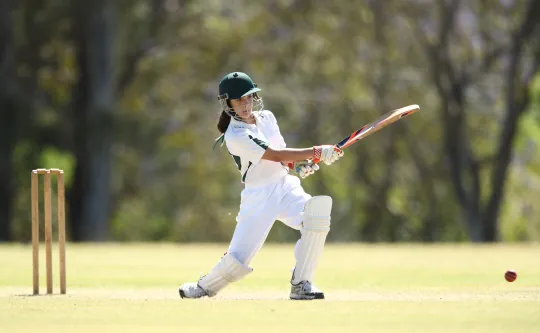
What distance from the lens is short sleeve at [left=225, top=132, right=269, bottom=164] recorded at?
8.47m

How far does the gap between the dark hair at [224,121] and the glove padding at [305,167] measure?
54 centimetres

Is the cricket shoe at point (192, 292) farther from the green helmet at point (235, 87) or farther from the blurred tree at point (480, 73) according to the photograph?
the blurred tree at point (480, 73)

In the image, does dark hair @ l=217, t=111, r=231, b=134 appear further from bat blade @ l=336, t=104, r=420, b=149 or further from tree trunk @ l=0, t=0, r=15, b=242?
tree trunk @ l=0, t=0, r=15, b=242

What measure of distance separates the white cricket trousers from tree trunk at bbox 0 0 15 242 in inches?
741

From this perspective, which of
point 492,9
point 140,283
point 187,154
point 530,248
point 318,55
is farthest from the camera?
point 187,154

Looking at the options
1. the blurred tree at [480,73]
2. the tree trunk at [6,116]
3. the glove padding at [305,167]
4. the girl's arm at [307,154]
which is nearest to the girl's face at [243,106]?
the girl's arm at [307,154]

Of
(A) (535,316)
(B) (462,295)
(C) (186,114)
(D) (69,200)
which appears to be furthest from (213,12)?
(A) (535,316)

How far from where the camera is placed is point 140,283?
11.5 m

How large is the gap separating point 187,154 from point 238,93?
2533cm

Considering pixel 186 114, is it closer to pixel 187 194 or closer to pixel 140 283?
pixel 187 194

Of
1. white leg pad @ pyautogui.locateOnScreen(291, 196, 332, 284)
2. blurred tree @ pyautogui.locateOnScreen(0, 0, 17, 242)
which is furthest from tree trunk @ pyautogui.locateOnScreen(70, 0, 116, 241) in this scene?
white leg pad @ pyautogui.locateOnScreen(291, 196, 332, 284)

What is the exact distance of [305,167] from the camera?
857 cm

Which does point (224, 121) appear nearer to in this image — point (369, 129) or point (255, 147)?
point (255, 147)

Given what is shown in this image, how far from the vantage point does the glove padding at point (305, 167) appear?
855 cm
